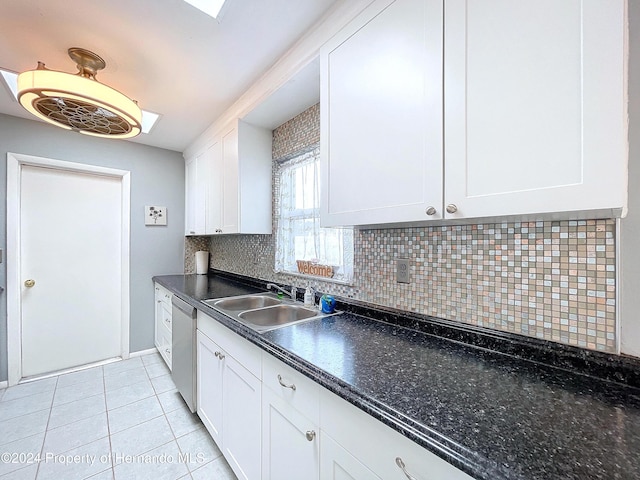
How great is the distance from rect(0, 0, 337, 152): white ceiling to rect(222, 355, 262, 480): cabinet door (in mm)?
1685

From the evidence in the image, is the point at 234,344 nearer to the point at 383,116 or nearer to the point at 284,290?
the point at 284,290

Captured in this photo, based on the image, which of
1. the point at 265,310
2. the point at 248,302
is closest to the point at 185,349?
the point at 248,302

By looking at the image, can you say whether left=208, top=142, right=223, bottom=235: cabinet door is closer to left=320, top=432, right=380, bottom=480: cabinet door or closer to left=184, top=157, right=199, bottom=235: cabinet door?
left=184, top=157, right=199, bottom=235: cabinet door

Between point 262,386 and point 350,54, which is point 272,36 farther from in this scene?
point 262,386

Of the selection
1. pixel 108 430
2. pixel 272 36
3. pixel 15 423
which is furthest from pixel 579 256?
pixel 15 423

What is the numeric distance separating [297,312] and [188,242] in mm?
2262

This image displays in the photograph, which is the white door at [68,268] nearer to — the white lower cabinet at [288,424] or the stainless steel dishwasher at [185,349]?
the stainless steel dishwasher at [185,349]

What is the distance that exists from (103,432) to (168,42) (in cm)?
248

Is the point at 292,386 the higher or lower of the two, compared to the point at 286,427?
higher

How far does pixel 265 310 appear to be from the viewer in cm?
178

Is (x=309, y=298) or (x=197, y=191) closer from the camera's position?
(x=309, y=298)

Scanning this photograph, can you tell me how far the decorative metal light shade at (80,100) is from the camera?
4.14 feet

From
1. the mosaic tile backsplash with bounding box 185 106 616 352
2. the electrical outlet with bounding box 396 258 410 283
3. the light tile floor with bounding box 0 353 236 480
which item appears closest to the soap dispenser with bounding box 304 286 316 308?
the mosaic tile backsplash with bounding box 185 106 616 352

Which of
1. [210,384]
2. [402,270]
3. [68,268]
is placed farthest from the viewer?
[68,268]
